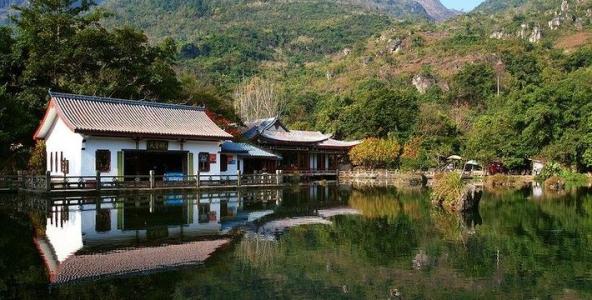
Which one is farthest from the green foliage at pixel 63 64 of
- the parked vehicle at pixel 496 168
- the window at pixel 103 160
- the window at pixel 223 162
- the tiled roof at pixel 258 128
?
the parked vehicle at pixel 496 168

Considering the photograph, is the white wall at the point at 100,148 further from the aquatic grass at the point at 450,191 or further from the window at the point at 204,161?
the aquatic grass at the point at 450,191

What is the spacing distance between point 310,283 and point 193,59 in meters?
114

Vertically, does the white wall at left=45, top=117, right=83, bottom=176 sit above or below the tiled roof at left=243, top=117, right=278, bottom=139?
below

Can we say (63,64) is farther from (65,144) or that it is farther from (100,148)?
(100,148)

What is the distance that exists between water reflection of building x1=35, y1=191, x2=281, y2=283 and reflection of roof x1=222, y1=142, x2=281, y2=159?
42.3 feet

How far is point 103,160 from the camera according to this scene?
27812 mm

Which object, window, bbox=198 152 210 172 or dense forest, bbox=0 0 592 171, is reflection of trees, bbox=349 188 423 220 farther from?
dense forest, bbox=0 0 592 171

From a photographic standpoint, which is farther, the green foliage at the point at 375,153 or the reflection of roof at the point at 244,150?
the green foliage at the point at 375,153

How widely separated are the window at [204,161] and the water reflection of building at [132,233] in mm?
9244

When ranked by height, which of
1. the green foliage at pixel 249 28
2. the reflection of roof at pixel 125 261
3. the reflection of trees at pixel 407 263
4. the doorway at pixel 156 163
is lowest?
the reflection of trees at pixel 407 263

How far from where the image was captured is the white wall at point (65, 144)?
26984mm

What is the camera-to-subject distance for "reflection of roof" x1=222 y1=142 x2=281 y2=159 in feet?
116

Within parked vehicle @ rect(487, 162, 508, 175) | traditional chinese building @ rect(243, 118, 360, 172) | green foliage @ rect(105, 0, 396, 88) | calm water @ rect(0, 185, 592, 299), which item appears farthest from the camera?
green foliage @ rect(105, 0, 396, 88)

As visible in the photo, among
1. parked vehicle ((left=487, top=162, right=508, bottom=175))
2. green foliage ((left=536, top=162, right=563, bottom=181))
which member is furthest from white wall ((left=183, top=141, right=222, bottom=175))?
parked vehicle ((left=487, top=162, right=508, bottom=175))
